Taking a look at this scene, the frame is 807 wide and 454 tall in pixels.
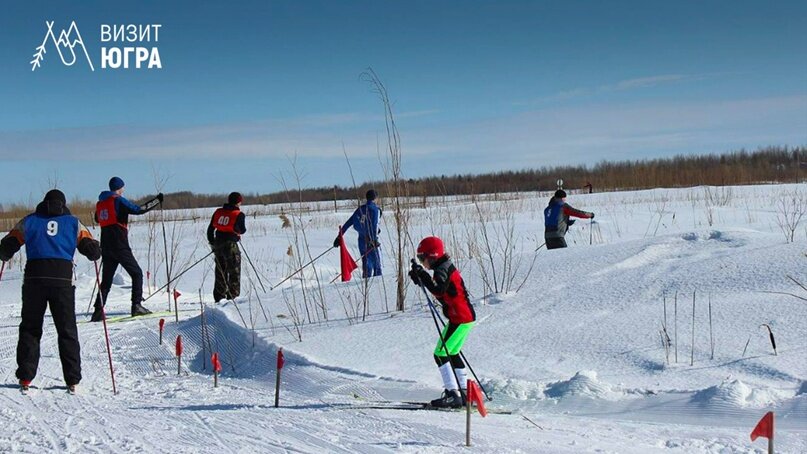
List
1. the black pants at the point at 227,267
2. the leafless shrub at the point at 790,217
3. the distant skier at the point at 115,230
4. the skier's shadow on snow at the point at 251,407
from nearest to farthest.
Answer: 1. the skier's shadow on snow at the point at 251,407
2. the leafless shrub at the point at 790,217
3. the distant skier at the point at 115,230
4. the black pants at the point at 227,267

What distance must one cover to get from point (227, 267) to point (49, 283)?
17.9ft

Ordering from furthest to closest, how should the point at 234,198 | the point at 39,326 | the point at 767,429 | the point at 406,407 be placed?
1. the point at 234,198
2. the point at 39,326
3. the point at 406,407
4. the point at 767,429

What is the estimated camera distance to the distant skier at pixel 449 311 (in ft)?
20.2

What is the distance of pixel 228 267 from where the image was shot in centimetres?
1294

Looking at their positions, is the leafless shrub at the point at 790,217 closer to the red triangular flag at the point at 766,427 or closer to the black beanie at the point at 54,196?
the red triangular flag at the point at 766,427

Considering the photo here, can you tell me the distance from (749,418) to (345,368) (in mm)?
3464

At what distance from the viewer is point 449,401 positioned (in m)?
6.18

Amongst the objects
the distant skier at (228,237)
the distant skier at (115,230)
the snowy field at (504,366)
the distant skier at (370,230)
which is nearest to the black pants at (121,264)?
the distant skier at (115,230)

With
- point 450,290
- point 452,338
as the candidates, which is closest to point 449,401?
point 452,338

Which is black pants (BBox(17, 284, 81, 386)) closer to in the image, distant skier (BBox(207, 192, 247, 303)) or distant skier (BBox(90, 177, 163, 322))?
distant skier (BBox(90, 177, 163, 322))

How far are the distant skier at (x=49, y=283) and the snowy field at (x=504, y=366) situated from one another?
1.03 ft

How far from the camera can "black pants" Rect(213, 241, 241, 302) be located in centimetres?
1280

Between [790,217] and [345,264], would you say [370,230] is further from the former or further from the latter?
[790,217]

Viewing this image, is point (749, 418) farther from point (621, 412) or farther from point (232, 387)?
point (232, 387)
